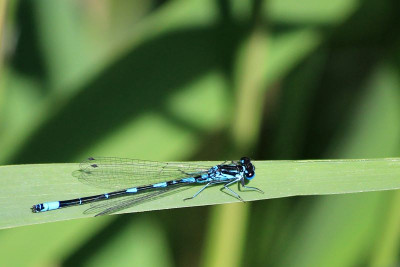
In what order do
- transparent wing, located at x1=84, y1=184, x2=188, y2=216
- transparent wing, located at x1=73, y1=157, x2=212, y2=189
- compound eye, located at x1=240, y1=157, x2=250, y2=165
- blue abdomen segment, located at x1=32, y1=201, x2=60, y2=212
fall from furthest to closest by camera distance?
compound eye, located at x1=240, y1=157, x2=250, y2=165 < transparent wing, located at x1=73, y1=157, x2=212, y2=189 < transparent wing, located at x1=84, y1=184, x2=188, y2=216 < blue abdomen segment, located at x1=32, y1=201, x2=60, y2=212

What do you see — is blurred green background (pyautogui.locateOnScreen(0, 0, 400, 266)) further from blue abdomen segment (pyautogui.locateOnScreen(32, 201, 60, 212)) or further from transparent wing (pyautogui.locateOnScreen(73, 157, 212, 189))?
blue abdomen segment (pyautogui.locateOnScreen(32, 201, 60, 212))

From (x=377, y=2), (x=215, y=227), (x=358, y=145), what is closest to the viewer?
(x=215, y=227)

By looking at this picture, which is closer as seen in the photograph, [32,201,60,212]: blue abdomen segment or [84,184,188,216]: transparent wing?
[32,201,60,212]: blue abdomen segment

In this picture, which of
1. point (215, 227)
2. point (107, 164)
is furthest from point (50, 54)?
point (215, 227)

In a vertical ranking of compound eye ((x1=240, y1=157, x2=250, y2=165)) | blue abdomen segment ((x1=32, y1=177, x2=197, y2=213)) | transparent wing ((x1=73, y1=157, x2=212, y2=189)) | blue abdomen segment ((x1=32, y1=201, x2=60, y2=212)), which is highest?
compound eye ((x1=240, y1=157, x2=250, y2=165))

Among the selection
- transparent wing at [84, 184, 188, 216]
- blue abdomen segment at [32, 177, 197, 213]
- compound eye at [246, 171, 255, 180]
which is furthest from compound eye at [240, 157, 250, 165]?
transparent wing at [84, 184, 188, 216]

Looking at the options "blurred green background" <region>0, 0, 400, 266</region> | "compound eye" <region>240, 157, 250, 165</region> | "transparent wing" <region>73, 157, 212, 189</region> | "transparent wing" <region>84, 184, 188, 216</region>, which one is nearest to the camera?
"transparent wing" <region>84, 184, 188, 216</region>

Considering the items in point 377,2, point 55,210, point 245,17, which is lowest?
point 55,210

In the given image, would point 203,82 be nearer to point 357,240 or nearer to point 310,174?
point 310,174

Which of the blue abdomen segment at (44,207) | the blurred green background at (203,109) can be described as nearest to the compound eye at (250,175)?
the blurred green background at (203,109)
